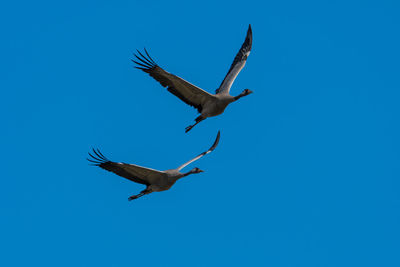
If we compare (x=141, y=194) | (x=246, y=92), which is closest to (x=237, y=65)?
(x=246, y=92)

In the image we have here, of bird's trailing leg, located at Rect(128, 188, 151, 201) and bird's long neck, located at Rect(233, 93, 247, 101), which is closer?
bird's trailing leg, located at Rect(128, 188, 151, 201)

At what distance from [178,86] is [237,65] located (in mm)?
3939

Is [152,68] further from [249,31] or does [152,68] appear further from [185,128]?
[249,31]

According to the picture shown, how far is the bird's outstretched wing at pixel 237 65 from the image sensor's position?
2309 cm

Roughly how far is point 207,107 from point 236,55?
385cm

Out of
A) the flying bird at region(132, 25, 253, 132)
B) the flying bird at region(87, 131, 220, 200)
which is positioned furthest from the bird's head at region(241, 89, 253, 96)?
the flying bird at region(87, 131, 220, 200)

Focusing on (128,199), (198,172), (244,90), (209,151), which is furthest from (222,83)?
(128,199)

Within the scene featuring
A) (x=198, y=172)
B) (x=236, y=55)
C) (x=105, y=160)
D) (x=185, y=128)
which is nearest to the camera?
(x=105, y=160)

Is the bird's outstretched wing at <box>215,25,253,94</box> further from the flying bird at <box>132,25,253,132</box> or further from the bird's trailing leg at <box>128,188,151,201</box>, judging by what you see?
the bird's trailing leg at <box>128,188,151,201</box>

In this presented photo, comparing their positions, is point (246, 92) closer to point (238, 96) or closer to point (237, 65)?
point (238, 96)

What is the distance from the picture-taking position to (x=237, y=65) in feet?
80.2

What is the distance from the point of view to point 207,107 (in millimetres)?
22172

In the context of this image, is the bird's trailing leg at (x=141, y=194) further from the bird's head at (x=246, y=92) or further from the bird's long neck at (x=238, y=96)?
the bird's head at (x=246, y=92)

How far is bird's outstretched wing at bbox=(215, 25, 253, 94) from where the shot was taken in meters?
23.1
